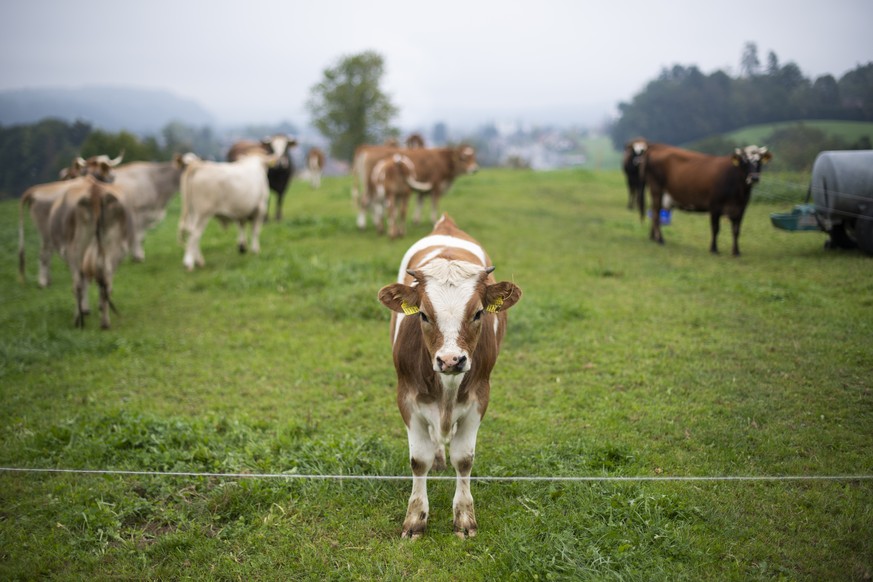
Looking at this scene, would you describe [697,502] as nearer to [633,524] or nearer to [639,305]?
[633,524]

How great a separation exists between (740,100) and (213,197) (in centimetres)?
1112

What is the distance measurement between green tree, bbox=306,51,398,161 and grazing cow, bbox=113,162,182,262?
24839 mm

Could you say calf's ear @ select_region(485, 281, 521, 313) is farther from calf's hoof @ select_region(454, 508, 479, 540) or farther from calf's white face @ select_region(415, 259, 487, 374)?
calf's hoof @ select_region(454, 508, 479, 540)

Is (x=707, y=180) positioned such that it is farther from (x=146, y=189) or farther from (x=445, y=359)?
(x=146, y=189)

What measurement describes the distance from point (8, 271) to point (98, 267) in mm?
5562

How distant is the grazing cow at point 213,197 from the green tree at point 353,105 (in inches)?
1043

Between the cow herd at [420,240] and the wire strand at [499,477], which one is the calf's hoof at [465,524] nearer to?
the cow herd at [420,240]

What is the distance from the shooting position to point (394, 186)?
12.7m

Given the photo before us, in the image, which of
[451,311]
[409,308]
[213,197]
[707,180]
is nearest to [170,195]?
[213,197]

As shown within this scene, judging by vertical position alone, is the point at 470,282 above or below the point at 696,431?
above

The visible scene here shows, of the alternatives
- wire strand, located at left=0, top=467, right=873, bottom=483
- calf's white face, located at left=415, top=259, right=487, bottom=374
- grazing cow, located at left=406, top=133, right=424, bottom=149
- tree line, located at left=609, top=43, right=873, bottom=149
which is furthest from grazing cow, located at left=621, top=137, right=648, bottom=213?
calf's white face, located at left=415, top=259, right=487, bottom=374

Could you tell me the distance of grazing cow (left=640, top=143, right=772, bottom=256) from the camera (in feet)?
34.8

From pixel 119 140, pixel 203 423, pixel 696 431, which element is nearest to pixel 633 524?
pixel 696 431

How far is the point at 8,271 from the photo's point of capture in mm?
11922
